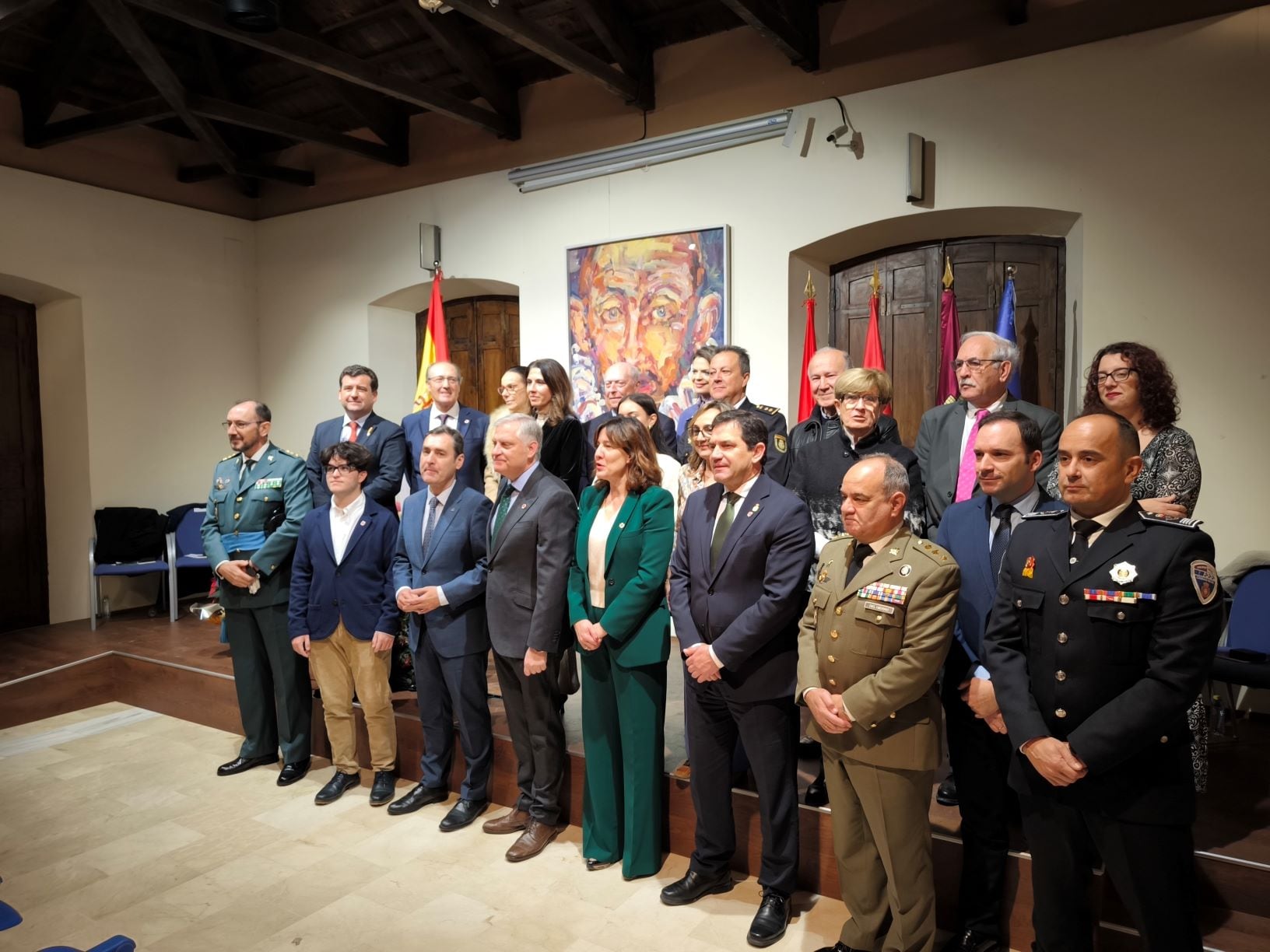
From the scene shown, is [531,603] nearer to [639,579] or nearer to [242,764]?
[639,579]

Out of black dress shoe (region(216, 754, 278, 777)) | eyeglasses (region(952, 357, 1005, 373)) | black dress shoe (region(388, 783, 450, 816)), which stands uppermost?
eyeglasses (region(952, 357, 1005, 373))

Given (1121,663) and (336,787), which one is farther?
(336,787)

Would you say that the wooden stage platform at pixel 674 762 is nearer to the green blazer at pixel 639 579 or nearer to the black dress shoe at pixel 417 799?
the black dress shoe at pixel 417 799

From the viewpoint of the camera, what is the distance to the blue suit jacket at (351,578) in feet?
12.0

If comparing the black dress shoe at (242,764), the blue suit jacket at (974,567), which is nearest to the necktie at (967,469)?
the blue suit jacket at (974,567)

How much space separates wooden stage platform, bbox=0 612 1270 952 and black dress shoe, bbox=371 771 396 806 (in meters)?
0.18

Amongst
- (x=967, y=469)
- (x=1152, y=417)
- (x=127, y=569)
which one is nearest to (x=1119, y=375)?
(x=1152, y=417)

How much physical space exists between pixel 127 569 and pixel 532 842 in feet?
14.6

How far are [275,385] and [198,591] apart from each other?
1.84m

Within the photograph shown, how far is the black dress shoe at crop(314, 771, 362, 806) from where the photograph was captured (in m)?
3.75

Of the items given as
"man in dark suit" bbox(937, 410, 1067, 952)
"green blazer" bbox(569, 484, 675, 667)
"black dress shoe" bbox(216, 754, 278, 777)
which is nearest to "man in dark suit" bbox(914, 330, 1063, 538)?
"man in dark suit" bbox(937, 410, 1067, 952)

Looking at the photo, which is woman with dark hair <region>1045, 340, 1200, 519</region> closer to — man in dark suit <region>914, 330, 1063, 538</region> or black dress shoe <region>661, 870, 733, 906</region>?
man in dark suit <region>914, 330, 1063, 538</region>

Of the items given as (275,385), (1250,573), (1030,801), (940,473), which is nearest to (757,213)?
(940,473)

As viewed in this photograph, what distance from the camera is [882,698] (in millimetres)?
2242
